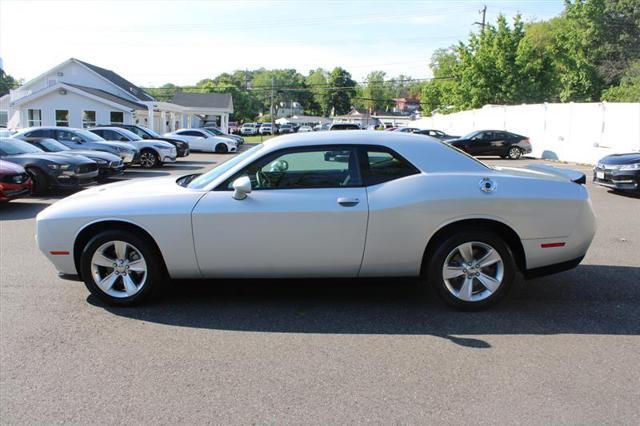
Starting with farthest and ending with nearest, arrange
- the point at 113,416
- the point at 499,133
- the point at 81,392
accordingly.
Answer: the point at 499,133, the point at 81,392, the point at 113,416

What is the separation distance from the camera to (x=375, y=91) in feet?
544

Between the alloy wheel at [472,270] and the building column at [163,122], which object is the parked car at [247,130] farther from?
the alloy wheel at [472,270]

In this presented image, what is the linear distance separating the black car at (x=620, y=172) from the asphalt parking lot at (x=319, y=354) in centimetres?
782

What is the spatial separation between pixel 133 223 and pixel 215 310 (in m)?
1.05

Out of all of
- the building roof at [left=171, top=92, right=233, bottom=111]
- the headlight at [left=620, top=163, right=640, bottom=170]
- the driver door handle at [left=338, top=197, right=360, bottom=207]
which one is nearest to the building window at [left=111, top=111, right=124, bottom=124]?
the building roof at [left=171, top=92, right=233, bottom=111]

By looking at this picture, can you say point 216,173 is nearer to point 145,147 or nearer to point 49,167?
point 49,167

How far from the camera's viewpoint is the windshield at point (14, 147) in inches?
511

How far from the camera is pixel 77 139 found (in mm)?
18328

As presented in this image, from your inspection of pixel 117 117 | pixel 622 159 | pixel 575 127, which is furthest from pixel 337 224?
pixel 117 117

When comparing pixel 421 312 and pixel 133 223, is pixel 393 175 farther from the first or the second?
pixel 133 223

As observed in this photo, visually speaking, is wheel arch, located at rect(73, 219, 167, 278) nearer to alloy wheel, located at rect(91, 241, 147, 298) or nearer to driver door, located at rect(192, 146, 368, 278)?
alloy wheel, located at rect(91, 241, 147, 298)

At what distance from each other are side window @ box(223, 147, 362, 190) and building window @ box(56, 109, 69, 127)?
120 ft

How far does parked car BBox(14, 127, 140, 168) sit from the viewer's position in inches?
704

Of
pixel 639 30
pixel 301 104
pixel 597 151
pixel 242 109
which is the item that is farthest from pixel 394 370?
pixel 301 104
